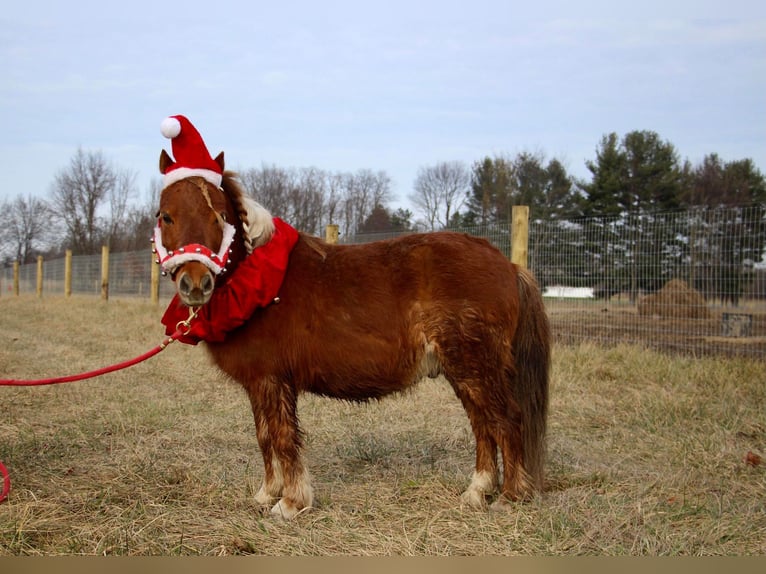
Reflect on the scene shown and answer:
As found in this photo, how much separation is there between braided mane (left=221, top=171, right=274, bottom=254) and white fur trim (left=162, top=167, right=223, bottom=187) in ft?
0.45

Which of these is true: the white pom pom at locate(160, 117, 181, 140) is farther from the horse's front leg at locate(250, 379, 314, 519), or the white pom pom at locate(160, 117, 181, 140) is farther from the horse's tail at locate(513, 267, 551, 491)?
the horse's tail at locate(513, 267, 551, 491)

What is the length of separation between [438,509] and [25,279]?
3830 centimetres

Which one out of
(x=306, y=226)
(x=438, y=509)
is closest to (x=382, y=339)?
(x=438, y=509)

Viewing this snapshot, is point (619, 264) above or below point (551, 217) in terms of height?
below

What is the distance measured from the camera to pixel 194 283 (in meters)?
3.04

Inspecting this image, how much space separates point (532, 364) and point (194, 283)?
206cm

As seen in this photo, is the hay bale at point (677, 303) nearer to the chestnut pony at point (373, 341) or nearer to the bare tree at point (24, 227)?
the chestnut pony at point (373, 341)

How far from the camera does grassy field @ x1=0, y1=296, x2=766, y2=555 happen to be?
9.52 feet

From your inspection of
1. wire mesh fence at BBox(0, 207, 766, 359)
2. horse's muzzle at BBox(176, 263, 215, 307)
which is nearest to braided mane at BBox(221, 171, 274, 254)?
horse's muzzle at BBox(176, 263, 215, 307)

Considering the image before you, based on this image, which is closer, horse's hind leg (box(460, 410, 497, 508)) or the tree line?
horse's hind leg (box(460, 410, 497, 508))

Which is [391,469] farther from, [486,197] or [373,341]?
[486,197]

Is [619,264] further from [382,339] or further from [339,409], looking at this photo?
[382,339]

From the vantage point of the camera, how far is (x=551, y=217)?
32750 millimetres

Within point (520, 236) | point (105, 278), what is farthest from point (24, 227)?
point (520, 236)
